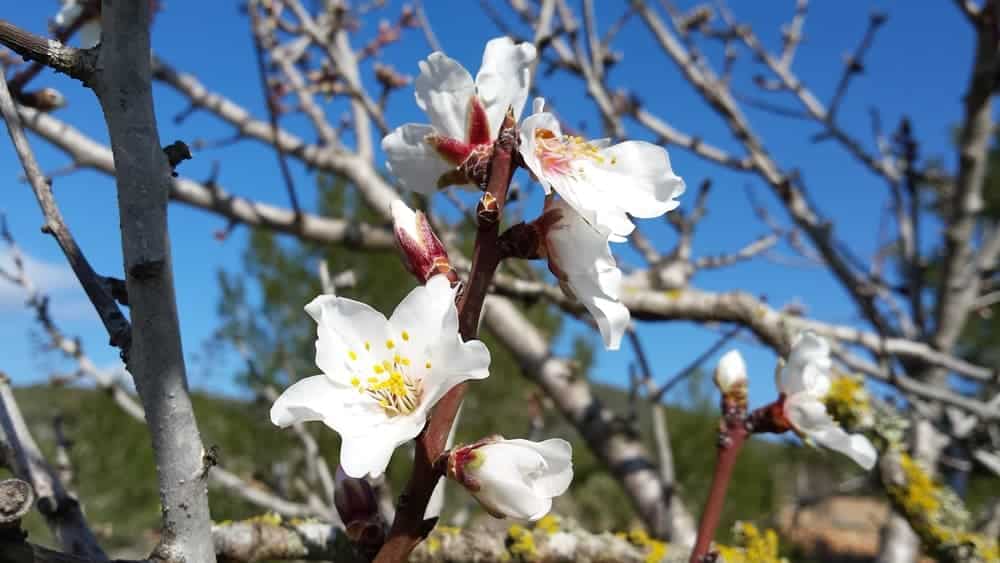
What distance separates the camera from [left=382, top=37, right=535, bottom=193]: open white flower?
2.17 feet

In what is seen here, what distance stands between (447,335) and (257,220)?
186cm

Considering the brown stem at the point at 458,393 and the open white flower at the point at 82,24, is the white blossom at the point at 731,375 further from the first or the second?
the open white flower at the point at 82,24

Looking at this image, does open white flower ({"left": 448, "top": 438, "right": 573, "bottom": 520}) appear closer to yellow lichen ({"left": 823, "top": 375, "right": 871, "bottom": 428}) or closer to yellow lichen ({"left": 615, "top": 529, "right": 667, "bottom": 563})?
yellow lichen ({"left": 615, "top": 529, "right": 667, "bottom": 563})

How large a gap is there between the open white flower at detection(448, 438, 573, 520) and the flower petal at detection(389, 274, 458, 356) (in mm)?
95

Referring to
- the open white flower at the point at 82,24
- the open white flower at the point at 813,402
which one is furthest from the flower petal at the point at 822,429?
the open white flower at the point at 82,24

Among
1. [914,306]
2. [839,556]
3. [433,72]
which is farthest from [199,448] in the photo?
[839,556]

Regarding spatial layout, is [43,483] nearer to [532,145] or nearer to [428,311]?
[428,311]

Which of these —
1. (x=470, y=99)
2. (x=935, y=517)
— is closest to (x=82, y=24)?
(x=470, y=99)

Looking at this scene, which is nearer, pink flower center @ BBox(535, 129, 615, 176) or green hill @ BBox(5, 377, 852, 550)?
pink flower center @ BBox(535, 129, 615, 176)

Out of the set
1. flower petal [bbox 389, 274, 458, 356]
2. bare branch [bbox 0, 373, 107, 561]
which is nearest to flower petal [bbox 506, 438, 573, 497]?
flower petal [bbox 389, 274, 458, 356]

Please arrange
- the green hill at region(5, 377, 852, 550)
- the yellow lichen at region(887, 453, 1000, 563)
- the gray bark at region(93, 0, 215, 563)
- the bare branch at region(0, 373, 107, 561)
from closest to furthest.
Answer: the gray bark at region(93, 0, 215, 563)
the bare branch at region(0, 373, 107, 561)
the yellow lichen at region(887, 453, 1000, 563)
the green hill at region(5, 377, 852, 550)

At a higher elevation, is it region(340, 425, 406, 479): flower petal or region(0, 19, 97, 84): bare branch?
region(0, 19, 97, 84): bare branch

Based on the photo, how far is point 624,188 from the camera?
0.66 m

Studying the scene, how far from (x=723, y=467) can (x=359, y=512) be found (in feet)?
1.56
